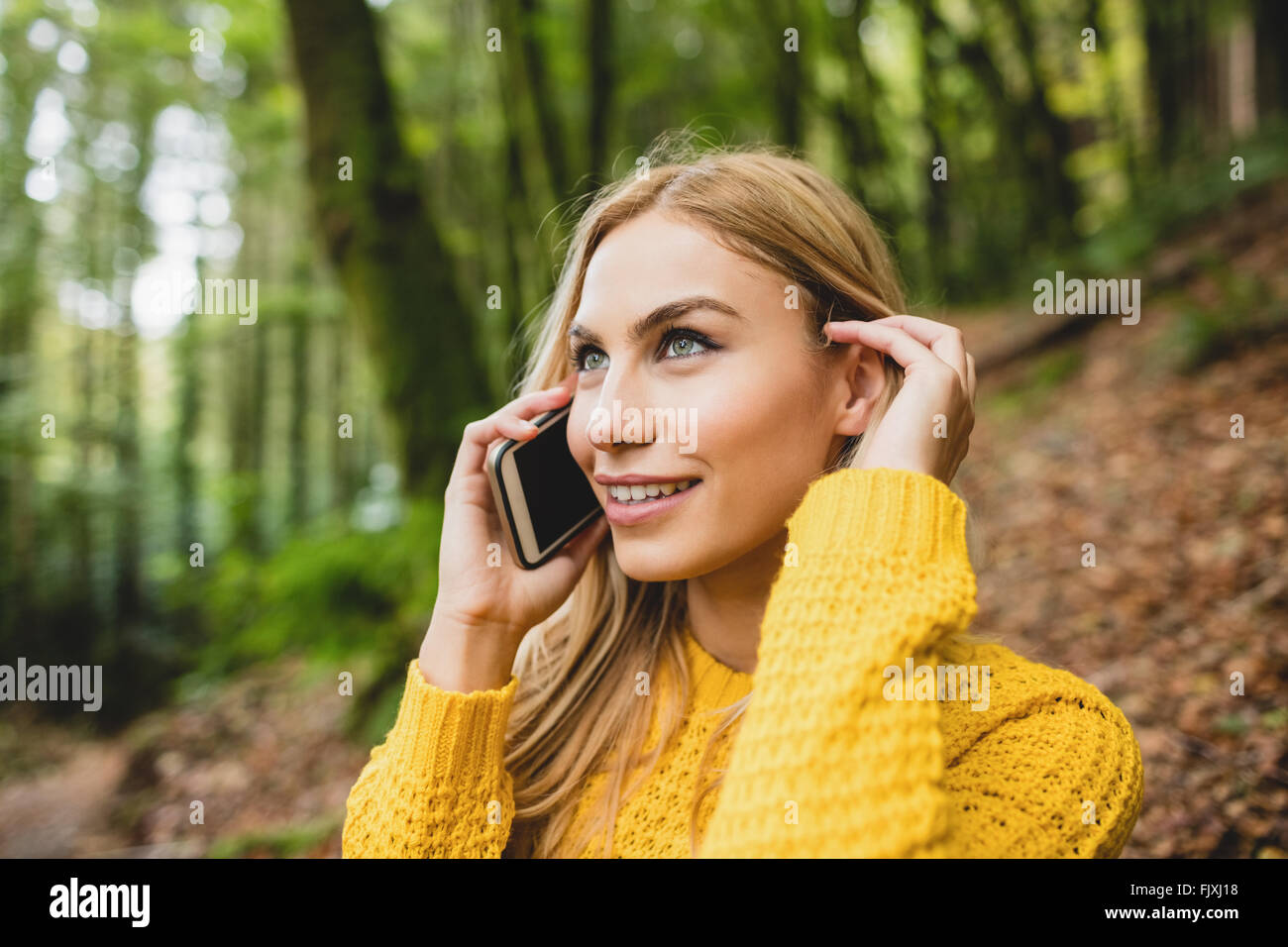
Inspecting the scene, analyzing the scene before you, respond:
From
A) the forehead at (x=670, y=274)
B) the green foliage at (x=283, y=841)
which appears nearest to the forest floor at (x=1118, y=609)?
the green foliage at (x=283, y=841)

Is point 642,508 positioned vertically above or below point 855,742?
above

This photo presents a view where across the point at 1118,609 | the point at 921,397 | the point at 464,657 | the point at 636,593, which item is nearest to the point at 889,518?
the point at 921,397

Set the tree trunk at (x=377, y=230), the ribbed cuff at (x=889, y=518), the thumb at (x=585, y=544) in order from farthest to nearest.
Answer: the tree trunk at (x=377, y=230)
the thumb at (x=585, y=544)
the ribbed cuff at (x=889, y=518)

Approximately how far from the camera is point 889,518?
1303mm

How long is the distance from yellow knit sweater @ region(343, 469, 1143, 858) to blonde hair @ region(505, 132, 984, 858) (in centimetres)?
6

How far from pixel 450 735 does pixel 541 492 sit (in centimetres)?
59

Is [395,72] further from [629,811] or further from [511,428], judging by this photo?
[629,811]

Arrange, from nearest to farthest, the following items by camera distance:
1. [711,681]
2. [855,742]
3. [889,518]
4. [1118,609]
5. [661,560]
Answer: [855,742] < [889,518] < [661,560] < [711,681] < [1118,609]

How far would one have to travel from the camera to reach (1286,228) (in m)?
6.93

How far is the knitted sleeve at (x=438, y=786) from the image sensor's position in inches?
60.2

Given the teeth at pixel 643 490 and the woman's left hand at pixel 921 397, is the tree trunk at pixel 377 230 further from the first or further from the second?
the woman's left hand at pixel 921 397

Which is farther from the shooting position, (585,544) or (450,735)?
(585,544)

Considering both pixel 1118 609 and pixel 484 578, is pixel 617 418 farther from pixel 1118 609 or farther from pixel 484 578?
pixel 1118 609

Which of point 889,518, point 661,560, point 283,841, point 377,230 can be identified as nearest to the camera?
point 889,518
